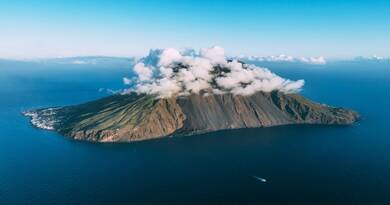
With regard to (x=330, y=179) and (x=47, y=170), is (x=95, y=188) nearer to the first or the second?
(x=47, y=170)

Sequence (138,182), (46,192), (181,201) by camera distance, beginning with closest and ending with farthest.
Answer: (181,201)
(46,192)
(138,182)

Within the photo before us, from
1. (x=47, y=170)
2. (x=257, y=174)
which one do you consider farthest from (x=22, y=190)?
(x=257, y=174)

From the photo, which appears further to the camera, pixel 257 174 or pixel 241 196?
pixel 257 174

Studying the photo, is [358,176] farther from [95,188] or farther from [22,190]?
[22,190]

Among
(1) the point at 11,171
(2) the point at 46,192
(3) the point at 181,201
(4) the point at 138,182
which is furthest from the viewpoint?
(1) the point at 11,171

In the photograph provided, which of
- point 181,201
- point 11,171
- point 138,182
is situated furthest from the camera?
point 11,171

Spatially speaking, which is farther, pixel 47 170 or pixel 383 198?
pixel 47 170

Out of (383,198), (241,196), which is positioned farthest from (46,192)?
(383,198)

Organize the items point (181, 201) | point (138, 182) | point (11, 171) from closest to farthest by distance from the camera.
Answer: point (181, 201), point (138, 182), point (11, 171)

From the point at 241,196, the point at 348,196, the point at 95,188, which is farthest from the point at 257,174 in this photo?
the point at 95,188
